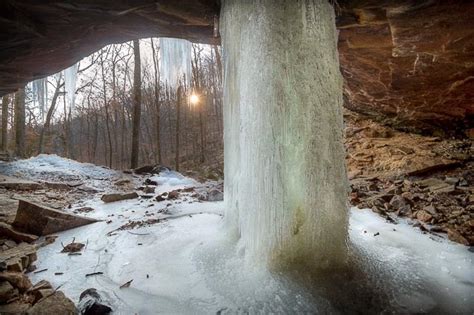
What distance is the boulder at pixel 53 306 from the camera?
1.77m

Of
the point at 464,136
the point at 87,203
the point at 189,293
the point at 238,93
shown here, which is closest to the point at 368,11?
the point at 238,93

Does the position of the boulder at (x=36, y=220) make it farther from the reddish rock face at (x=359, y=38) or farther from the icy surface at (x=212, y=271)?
the reddish rock face at (x=359, y=38)

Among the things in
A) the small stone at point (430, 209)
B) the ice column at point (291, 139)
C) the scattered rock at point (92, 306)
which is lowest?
the scattered rock at point (92, 306)

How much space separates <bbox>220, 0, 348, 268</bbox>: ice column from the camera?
2.56 metres

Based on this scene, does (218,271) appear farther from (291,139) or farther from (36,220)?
(36,220)

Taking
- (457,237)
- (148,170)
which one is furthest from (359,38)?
(148,170)

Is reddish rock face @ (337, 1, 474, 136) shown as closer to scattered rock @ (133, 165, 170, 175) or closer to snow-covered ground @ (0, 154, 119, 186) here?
scattered rock @ (133, 165, 170, 175)

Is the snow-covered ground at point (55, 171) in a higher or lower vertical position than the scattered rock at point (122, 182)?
higher

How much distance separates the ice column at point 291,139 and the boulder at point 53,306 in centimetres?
137

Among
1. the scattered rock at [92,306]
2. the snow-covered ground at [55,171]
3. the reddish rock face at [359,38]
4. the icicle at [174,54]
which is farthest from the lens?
the snow-covered ground at [55,171]

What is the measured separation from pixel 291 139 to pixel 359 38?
2546 mm

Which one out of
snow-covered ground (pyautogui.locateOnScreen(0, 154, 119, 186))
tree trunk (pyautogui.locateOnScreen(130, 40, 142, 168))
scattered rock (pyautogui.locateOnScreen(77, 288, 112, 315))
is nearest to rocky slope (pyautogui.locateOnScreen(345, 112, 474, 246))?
scattered rock (pyautogui.locateOnScreen(77, 288, 112, 315))

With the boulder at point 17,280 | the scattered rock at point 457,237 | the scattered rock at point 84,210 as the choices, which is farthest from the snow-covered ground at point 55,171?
the scattered rock at point 457,237

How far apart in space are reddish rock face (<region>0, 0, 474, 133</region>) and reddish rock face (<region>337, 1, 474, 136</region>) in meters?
0.01
